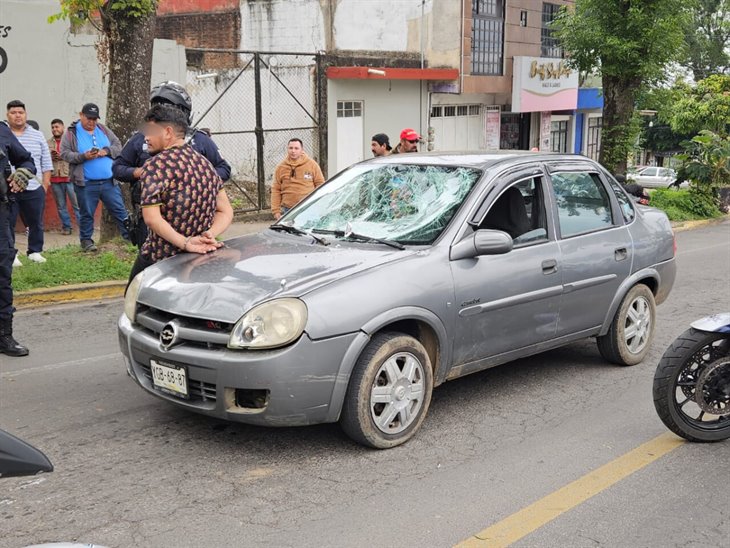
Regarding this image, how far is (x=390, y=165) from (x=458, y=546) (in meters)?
2.99

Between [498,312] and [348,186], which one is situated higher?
[348,186]

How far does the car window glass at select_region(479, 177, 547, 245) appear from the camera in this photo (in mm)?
5458

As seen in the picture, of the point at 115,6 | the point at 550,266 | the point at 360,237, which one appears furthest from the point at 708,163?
the point at 360,237

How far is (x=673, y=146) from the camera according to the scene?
145 feet

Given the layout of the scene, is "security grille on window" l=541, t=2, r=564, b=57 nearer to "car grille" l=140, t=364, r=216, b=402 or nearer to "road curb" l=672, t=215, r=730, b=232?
"road curb" l=672, t=215, r=730, b=232

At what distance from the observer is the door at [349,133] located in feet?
62.3

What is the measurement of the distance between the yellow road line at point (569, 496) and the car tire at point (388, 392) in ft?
3.10

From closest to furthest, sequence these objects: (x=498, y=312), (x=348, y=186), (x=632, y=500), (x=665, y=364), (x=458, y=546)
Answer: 1. (x=458, y=546)
2. (x=632, y=500)
3. (x=665, y=364)
4. (x=498, y=312)
5. (x=348, y=186)

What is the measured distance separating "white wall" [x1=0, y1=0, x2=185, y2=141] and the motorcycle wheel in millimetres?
11764

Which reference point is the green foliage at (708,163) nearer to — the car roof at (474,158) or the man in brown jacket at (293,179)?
the man in brown jacket at (293,179)

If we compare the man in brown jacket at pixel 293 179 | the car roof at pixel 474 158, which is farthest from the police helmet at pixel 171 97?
the man in brown jacket at pixel 293 179

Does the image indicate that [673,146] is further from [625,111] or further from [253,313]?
[253,313]

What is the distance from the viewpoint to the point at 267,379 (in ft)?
13.6

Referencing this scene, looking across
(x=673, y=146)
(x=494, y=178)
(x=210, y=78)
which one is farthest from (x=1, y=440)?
(x=673, y=146)
